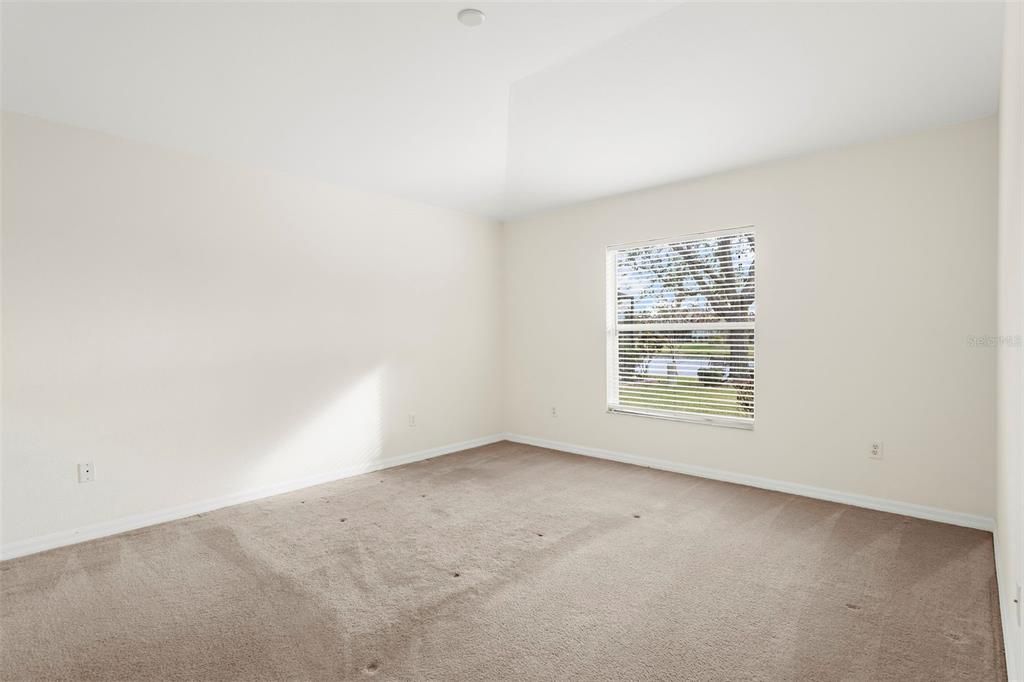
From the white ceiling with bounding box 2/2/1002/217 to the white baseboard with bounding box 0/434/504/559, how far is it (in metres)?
2.33

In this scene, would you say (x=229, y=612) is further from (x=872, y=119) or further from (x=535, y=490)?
(x=872, y=119)

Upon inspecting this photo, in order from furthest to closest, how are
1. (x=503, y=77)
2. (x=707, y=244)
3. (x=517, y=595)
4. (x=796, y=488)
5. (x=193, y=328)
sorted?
(x=707, y=244), (x=796, y=488), (x=193, y=328), (x=503, y=77), (x=517, y=595)

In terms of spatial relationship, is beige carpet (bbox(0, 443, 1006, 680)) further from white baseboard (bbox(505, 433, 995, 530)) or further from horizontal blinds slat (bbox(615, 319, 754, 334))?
horizontal blinds slat (bbox(615, 319, 754, 334))

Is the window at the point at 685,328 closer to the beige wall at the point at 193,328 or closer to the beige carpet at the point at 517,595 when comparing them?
the beige carpet at the point at 517,595

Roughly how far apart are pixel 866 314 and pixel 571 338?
2.42 metres

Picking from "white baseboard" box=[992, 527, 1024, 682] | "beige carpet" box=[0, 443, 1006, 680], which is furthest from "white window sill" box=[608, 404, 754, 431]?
A: "white baseboard" box=[992, 527, 1024, 682]

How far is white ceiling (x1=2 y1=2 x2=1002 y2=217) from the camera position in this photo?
2.14 m

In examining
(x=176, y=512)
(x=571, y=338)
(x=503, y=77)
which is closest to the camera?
(x=503, y=77)

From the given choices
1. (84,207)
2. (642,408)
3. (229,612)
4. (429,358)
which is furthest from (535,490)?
(84,207)

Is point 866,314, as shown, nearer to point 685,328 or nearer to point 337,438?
point 685,328

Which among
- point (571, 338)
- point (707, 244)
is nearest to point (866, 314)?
point (707, 244)

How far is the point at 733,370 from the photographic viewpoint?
408 centimetres

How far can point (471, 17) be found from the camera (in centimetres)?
212

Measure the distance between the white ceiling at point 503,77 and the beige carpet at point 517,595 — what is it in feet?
7.87
